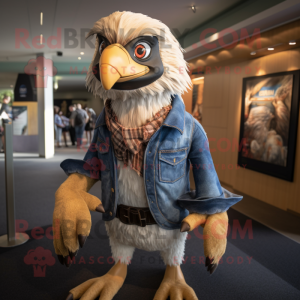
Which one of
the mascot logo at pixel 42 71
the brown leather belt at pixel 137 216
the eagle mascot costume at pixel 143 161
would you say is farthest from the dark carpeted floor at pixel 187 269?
the mascot logo at pixel 42 71

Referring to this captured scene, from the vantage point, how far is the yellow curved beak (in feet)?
3.10

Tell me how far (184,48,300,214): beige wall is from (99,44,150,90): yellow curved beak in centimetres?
242

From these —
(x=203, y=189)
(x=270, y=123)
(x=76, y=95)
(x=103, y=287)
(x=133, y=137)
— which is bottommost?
(x=103, y=287)

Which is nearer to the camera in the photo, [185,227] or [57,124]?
[185,227]

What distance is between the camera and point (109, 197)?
1.23 metres

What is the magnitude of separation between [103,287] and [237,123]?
2.92 metres

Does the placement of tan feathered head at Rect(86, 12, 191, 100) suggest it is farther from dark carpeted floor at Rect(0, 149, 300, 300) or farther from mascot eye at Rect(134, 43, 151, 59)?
dark carpeted floor at Rect(0, 149, 300, 300)

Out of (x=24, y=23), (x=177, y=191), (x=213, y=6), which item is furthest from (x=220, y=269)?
(x=24, y=23)

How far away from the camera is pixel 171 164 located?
113 centimetres

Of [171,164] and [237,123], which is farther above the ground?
[237,123]

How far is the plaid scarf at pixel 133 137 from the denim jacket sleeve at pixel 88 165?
7.3 inches

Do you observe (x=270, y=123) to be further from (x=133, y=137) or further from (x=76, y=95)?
(x=76, y=95)

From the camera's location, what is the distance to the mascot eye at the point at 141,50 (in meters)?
1.03

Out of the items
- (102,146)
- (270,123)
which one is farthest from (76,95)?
(102,146)
